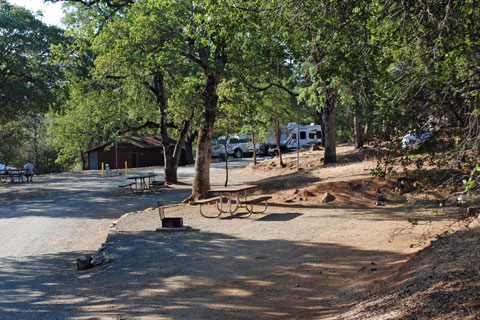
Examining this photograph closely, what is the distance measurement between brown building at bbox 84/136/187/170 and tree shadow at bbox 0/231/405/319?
3964 centimetres

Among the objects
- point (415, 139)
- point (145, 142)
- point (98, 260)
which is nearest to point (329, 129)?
point (98, 260)

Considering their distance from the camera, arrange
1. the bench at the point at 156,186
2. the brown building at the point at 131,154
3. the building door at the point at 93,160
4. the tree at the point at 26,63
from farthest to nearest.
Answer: the building door at the point at 93,160 → the brown building at the point at 131,154 → the bench at the point at 156,186 → the tree at the point at 26,63

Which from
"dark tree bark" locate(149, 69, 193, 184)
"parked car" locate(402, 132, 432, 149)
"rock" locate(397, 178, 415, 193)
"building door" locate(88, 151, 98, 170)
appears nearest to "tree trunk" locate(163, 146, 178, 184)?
"dark tree bark" locate(149, 69, 193, 184)

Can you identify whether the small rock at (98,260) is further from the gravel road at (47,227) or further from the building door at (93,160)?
the building door at (93,160)

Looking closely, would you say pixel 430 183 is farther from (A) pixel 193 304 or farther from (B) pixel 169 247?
(B) pixel 169 247

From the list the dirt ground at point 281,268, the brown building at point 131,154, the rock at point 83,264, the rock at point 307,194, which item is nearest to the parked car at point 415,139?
the dirt ground at point 281,268

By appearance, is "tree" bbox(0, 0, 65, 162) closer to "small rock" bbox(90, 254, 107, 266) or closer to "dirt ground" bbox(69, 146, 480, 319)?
"dirt ground" bbox(69, 146, 480, 319)

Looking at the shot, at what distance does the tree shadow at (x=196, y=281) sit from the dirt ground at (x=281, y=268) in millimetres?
18

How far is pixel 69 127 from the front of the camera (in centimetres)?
2672

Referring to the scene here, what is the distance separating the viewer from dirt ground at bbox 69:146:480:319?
5.50m

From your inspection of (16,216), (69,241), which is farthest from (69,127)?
(69,241)

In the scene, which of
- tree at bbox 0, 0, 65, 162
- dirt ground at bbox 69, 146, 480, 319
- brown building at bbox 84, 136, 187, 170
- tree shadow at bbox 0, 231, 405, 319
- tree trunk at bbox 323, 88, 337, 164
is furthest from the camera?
brown building at bbox 84, 136, 187, 170

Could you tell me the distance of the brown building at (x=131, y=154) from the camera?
49031 mm

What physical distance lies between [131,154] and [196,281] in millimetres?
Result: 44923
